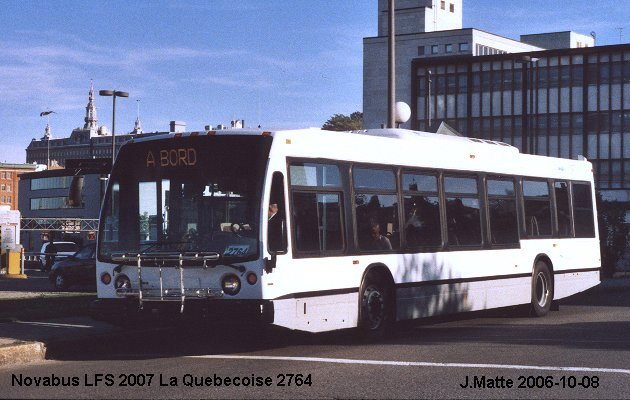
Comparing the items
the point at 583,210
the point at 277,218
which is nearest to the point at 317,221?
the point at 277,218

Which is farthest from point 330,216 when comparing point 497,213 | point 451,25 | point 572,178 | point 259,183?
point 451,25

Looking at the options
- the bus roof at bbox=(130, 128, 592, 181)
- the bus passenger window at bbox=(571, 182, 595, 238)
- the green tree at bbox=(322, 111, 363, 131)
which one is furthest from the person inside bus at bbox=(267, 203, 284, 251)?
the green tree at bbox=(322, 111, 363, 131)

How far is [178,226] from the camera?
1334 cm

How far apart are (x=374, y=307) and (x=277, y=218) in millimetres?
2518

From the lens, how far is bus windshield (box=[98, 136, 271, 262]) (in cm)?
1302

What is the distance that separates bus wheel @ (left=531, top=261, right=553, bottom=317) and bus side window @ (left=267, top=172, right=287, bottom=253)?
759cm

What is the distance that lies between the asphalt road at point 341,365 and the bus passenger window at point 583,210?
178 inches

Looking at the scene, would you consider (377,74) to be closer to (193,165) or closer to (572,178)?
(572,178)

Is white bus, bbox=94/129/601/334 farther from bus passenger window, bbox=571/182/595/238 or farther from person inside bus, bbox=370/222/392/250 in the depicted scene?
bus passenger window, bbox=571/182/595/238

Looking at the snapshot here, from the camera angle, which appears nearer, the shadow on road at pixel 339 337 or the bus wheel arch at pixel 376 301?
the shadow on road at pixel 339 337

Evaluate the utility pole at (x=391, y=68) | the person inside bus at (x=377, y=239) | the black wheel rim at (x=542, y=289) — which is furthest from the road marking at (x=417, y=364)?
the utility pole at (x=391, y=68)

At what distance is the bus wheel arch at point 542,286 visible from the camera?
19422 mm

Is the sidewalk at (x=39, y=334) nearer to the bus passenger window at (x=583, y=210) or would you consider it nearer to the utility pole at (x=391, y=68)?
the utility pole at (x=391, y=68)

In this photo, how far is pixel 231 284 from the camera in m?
12.9
